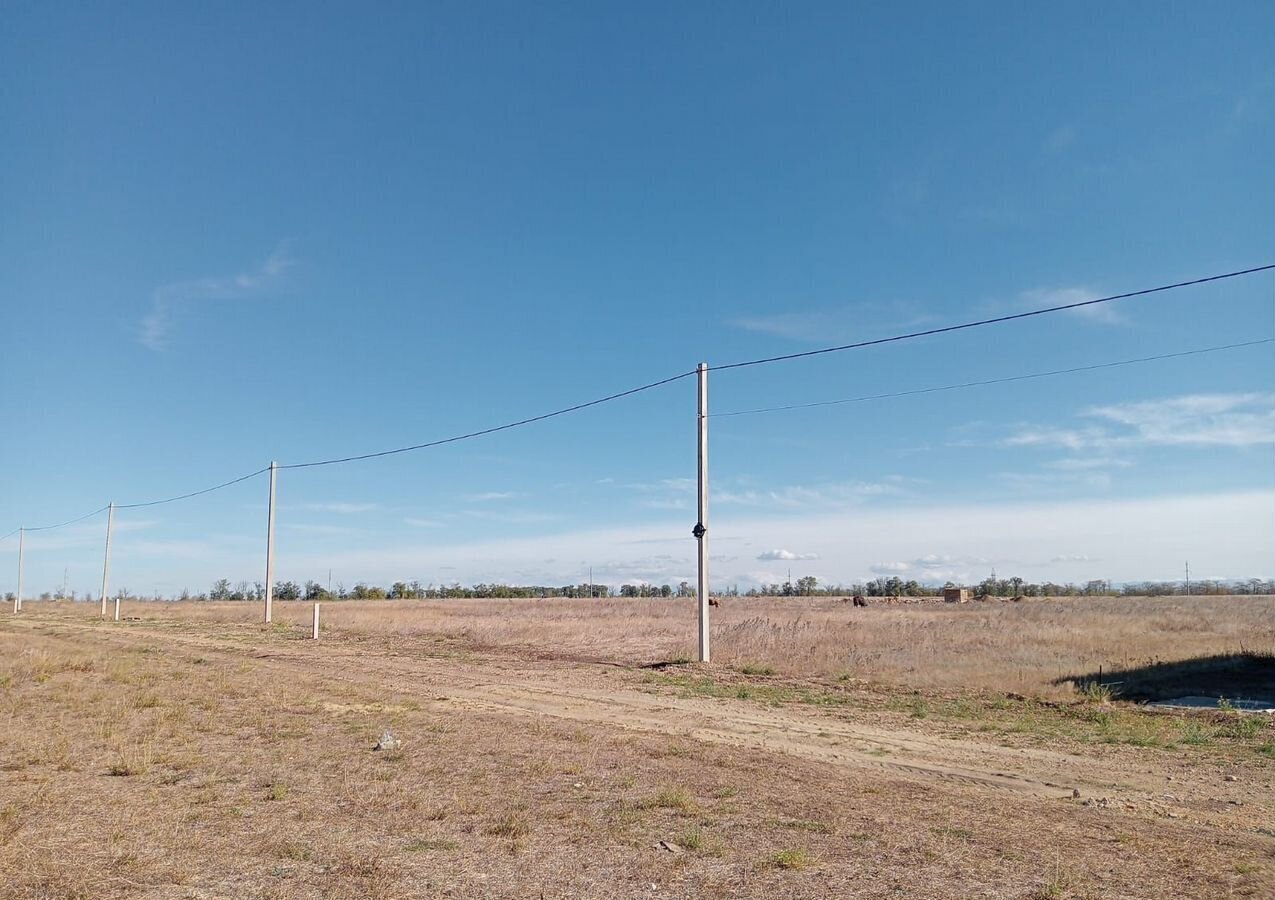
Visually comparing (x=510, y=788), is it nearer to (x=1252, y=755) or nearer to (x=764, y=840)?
(x=764, y=840)

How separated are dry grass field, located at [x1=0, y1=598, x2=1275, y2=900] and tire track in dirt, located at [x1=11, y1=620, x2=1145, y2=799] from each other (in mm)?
84

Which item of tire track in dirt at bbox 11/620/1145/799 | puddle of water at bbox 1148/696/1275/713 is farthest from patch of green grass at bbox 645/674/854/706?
puddle of water at bbox 1148/696/1275/713

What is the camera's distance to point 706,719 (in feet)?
49.2

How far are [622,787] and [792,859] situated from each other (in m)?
3.03

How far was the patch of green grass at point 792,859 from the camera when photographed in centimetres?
676

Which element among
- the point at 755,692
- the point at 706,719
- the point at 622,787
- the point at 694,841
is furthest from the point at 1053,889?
the point at 755,692

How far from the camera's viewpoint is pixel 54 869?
6645mm

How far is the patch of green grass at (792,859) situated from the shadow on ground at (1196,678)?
12.9m

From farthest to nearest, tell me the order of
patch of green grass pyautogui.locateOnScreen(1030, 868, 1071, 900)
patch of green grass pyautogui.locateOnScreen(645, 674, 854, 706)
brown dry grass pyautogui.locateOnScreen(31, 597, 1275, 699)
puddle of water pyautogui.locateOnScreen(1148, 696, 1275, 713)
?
brown dry grass pyautogui.locateOnScreen(31, 597, 1275, 699), patch of green grass pyautogui.locateOnScreen(645, 674, 854, 706), puddle of water pyautogui.locateOnScreen(1148, 696, 1275, 713), patch of green grass pyautogui.locateOnScreen(1030, 868, 1071, 900)

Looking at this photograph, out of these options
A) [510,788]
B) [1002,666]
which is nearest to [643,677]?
[1002,666]

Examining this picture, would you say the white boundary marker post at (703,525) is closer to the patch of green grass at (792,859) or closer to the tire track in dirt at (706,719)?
the tire track in dirt at (706,719)

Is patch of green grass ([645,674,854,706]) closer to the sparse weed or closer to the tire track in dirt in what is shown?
the tire track in dirt

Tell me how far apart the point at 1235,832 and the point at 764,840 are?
411 cm

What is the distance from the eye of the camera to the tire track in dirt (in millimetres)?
10641
